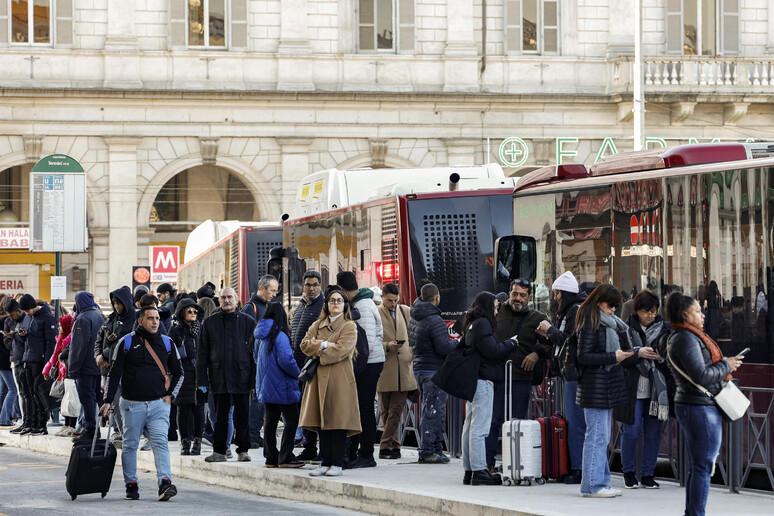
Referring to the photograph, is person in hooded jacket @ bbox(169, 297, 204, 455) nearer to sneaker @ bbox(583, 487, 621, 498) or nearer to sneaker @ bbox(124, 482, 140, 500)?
sneaker @ bbox(124, 482, 140, 500)

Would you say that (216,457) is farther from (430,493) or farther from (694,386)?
(694,386)

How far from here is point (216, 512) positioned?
12039mm

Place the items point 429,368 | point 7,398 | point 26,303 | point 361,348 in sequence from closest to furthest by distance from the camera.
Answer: point 361,348
point 429,368
point 26,303
point 7,398

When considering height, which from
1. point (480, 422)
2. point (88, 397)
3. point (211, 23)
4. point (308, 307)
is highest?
point (211, 23)

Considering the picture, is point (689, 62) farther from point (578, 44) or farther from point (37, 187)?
point (37, 187)

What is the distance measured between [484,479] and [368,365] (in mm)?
1844

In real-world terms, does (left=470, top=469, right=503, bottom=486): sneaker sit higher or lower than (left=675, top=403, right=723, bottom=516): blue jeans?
lower

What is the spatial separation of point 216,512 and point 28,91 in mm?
24759

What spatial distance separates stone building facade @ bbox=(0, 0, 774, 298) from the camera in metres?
35.6

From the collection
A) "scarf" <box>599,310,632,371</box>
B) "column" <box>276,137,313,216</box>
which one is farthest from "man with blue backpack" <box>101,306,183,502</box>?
"column" <box>276,137,313,216</box>

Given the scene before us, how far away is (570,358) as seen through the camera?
11133 millimetres

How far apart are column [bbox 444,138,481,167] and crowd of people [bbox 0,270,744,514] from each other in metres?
21.4

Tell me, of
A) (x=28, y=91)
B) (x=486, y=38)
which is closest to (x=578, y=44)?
(x=486, y=38)

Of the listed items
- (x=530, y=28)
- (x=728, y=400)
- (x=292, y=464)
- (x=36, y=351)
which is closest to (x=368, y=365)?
(x=292, y=464)
